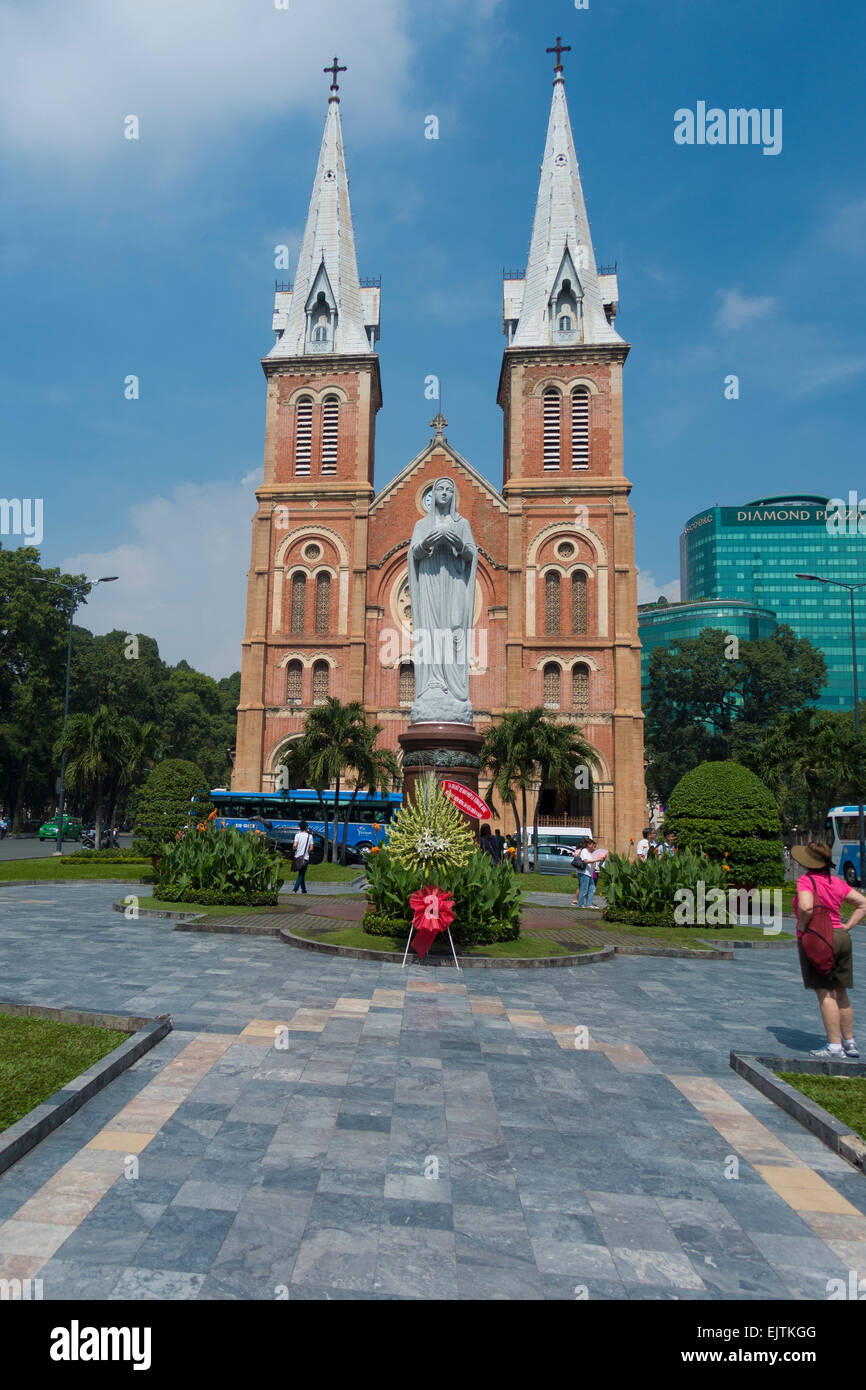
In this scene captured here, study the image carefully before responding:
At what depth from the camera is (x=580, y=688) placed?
3981cm

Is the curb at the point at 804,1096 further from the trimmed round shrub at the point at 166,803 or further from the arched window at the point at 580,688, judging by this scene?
the arched window at the point at 580,688

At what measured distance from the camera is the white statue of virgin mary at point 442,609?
55.3 feet

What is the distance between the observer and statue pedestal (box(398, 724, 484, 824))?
16.0 m

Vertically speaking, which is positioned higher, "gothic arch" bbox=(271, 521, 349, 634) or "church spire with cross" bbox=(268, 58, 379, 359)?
"church spire with cross" bbox=(268, 58, 379, 359)

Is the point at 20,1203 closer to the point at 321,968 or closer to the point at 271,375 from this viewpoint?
the point at 321,968

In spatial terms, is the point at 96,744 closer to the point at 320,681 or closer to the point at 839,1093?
the point at 320,681

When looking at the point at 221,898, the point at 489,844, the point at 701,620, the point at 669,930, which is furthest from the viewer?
the point at 701,620

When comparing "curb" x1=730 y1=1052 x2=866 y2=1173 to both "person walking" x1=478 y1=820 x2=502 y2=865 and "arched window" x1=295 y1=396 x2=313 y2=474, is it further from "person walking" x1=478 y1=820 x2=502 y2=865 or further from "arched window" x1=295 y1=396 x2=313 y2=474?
"arched window" x1=295 y1=396 x2=313 y2=474

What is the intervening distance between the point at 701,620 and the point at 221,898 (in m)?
95.0

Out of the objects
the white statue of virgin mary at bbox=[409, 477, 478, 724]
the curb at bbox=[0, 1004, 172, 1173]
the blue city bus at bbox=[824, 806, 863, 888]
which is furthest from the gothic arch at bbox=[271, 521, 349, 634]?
the curb at bbox=[0, 1004, 172, 1173]

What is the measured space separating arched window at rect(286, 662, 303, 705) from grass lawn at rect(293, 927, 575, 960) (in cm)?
2885

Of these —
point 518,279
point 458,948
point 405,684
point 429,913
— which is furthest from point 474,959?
point 518,279

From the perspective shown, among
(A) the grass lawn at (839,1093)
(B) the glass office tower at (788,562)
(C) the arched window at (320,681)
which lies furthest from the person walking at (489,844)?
(B) the glass office tower at (788,562)

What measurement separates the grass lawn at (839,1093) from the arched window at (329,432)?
39.6m
